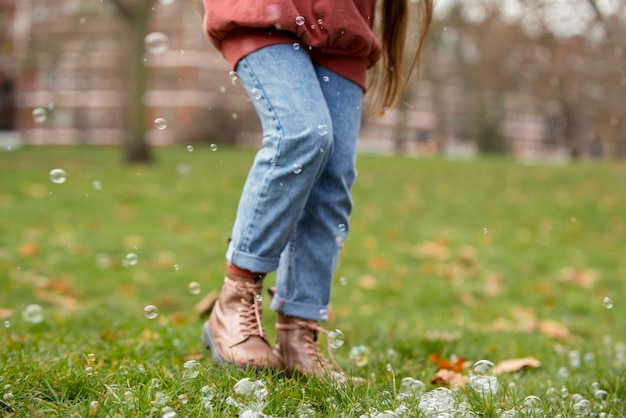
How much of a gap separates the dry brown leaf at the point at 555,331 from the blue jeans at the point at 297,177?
208cm

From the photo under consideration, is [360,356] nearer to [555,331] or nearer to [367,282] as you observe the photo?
[555,331]

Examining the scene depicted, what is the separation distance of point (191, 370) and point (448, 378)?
0.85 meters

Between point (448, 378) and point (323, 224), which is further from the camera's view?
point (448, 378)

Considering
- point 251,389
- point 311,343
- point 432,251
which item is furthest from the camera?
point 432,251

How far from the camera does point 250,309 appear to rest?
2.07 metres

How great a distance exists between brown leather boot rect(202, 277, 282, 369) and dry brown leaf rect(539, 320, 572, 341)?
2.23 m

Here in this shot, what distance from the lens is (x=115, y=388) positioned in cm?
174

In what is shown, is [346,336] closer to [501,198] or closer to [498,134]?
[501,198]

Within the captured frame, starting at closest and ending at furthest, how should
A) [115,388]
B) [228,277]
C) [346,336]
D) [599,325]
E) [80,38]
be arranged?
[115,388], [228,277], [346,336], [599,325], [80,38]

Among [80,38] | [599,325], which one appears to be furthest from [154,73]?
[599,325]

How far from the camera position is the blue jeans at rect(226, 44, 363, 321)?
1.91 meters

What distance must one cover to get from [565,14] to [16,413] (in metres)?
9.57

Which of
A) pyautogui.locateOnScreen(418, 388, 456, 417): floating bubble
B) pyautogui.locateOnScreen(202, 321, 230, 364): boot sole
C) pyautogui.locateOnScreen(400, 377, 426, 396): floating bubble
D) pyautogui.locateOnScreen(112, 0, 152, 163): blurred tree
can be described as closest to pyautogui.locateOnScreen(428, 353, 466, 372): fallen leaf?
pyautogui.locateOnScreen(400, 377, 426, 396): floating bubble

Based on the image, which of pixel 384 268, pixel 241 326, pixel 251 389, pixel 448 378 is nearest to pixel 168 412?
pixel 251 389
